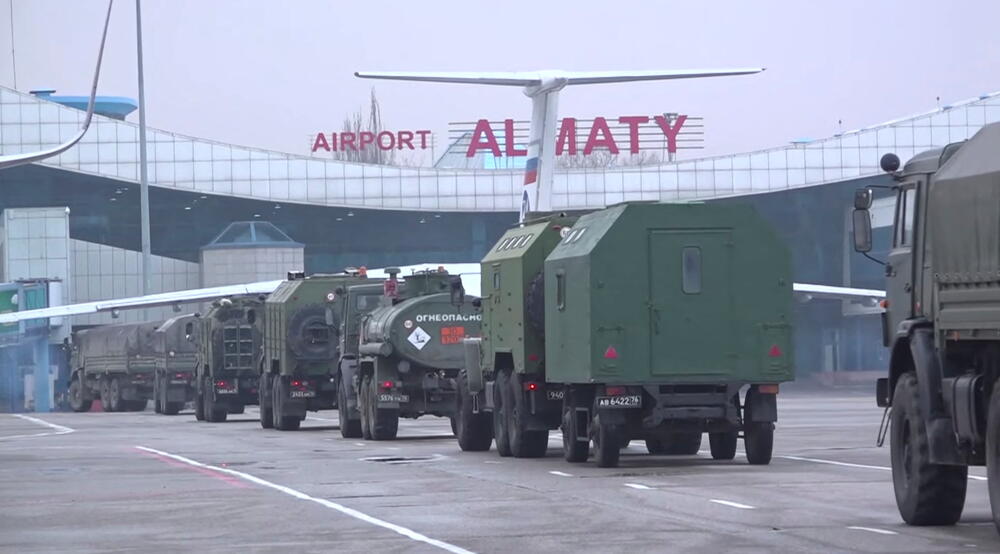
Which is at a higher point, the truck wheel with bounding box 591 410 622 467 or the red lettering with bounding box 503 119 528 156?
the red lettering with bounding box 503 119 528 156

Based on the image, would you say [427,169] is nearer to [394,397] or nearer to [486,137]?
[486,137]

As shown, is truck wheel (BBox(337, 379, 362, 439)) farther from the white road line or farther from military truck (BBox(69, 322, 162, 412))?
military truck (BBox(69, 322, 162, 412))

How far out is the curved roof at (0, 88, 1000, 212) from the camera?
7906 centimetres

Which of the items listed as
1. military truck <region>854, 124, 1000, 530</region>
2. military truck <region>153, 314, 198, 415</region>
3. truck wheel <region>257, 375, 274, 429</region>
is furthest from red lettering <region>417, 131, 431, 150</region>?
military truck <region>854, 124, 1000, 530</region>

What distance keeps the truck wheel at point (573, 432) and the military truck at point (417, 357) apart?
788 cm

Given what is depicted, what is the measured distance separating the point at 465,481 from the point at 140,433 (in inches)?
779

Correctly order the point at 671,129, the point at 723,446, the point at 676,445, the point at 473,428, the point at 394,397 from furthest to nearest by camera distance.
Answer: the point at 671,129
the point at 394,397
the point at 473,428
the point at 676,445
the point at 723,446

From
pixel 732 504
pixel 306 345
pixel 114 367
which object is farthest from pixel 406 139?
pixel 732 504

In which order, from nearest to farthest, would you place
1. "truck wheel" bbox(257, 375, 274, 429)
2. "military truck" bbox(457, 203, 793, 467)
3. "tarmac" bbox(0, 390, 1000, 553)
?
1. "tarmac" bbox(0, 390, 1000, 553)
2. "military truck" bbox(457, 203, 793, 467)
3. "truck wheel" bbox(257, 375, 274, 429)

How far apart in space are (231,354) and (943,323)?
33409 mm

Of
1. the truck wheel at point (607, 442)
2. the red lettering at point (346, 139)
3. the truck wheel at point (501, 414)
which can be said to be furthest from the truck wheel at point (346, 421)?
the red lettering at point (346, 139)

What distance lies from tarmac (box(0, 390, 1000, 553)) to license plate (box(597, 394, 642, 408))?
77 centimetres

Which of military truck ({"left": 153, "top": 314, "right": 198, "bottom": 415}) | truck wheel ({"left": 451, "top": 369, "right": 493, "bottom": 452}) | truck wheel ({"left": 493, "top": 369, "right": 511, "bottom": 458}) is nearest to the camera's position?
truck wheel ({"left": 493, "top": 369, "right": 511, "bottom": 458})

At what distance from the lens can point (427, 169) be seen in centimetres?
8325
